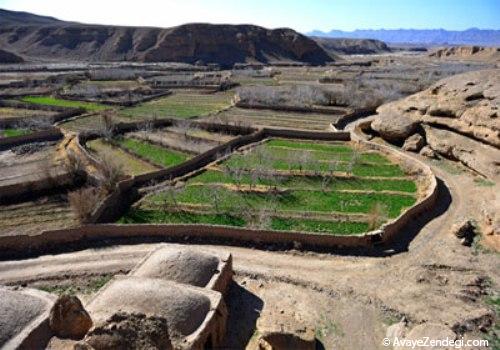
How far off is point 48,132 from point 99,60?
96631mm

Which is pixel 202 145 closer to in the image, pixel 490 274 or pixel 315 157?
pixel 315 157

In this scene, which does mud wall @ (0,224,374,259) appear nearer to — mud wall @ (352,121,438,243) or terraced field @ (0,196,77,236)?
mud wall @ (352,121,438,243)

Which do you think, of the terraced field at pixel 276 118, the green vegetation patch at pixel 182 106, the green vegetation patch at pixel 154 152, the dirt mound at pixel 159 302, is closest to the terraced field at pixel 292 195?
the green vegetation patch at pixel 154 152

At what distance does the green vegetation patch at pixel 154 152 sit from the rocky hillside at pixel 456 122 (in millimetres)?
20202

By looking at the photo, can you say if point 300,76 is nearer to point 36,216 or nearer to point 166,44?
point 166,44

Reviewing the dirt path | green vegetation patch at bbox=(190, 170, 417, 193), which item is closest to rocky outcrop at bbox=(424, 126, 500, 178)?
green vegetation patch at bbox=(190, 170, 417, 193)

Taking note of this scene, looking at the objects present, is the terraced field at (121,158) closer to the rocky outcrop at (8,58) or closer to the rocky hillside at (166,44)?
the rocky hillside at (166,44)

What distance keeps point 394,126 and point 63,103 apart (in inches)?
1863

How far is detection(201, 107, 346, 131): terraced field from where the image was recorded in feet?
178

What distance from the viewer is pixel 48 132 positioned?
162ft

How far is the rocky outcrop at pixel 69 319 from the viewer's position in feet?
53.1

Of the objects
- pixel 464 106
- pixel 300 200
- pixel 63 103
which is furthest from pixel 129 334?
pixel 63 103

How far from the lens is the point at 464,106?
132ft

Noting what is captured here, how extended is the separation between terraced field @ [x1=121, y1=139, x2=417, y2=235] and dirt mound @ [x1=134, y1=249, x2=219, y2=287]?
7.10m
